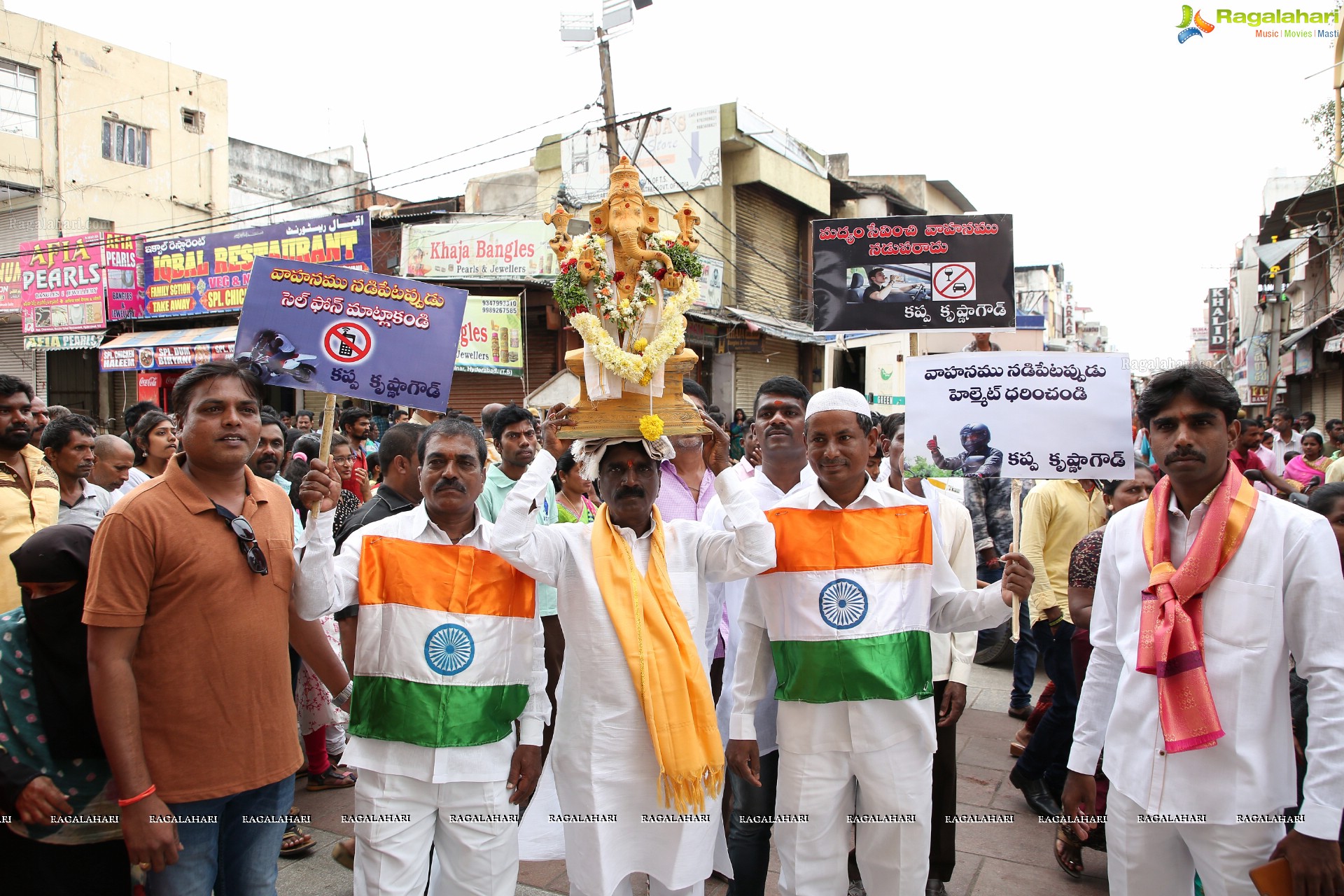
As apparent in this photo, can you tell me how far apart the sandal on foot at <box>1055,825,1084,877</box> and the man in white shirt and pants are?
4.16 ft

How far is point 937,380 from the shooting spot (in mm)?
3771

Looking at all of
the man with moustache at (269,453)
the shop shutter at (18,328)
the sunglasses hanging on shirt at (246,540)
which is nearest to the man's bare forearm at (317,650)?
the sunglasses hanging on shirt at (246,540)

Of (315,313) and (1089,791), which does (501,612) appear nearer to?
(315,313)

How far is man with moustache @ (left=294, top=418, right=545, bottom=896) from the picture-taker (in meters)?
2.73

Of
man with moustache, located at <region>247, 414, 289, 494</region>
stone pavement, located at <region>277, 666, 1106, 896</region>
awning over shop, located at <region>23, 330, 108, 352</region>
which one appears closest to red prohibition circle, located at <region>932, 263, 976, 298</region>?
stone pavement, located at <region>277, 666, 1106, 896</region>

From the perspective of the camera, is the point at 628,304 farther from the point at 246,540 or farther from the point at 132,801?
the point at 132,801

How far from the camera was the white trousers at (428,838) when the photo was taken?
8.82 ft

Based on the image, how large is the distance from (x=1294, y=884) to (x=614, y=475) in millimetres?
2303

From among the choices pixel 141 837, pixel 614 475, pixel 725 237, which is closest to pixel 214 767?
pixel 141 837

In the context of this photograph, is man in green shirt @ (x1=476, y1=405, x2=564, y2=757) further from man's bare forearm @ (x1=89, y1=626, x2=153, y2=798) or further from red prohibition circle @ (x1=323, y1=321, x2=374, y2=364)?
man's bare forearm @ (x1=89, y1=626, x2=153, y2=798)

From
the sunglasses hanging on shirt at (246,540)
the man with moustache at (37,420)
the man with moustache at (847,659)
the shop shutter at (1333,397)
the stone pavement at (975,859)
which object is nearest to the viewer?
the sunglasses hanging on shirt at (246,540)

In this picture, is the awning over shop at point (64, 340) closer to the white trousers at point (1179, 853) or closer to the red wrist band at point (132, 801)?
the red wrist band at point (132, 801)

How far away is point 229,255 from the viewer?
58.1 feet

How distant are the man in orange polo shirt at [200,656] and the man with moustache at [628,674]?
32.1 inches
